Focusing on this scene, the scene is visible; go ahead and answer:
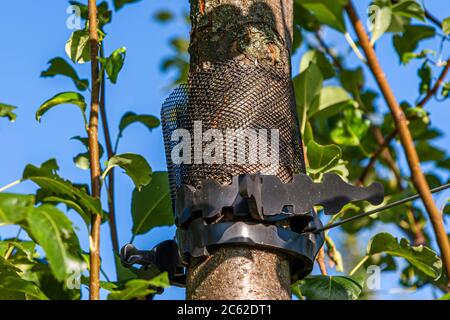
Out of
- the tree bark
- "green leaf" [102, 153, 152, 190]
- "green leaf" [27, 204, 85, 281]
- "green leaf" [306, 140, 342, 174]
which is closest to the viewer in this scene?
"green leaf" [27, 204, 85, 281]

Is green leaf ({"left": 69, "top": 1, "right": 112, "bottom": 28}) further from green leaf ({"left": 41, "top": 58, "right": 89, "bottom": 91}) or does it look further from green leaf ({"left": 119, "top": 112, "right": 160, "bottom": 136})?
green leaf ({"left": 119, "top": 112, "right": 160, "bottom": 136})

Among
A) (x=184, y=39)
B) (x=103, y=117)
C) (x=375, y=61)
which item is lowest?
(x=375, y=61)

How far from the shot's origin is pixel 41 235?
1.30 meters

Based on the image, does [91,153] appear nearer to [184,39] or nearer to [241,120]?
[241,120]

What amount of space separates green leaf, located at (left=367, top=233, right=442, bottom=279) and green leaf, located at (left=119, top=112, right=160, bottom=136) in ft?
2.14

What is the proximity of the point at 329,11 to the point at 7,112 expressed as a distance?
2.59ft

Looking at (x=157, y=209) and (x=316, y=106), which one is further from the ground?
(x=316, y=106)

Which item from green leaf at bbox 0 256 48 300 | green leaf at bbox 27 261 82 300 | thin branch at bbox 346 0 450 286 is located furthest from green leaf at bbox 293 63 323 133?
thin branch at bbox 346 0 450 286

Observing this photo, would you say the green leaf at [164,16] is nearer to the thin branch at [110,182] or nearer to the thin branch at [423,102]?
the thin branch at [423,102]

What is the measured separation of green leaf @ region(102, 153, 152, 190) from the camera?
6.34 ft

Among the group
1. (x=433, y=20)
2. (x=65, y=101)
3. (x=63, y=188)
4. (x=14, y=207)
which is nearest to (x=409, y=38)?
(x=433, y=20)

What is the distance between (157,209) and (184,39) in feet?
6.10

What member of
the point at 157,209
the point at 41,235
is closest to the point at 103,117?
the point at 157,209

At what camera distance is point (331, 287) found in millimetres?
2018
